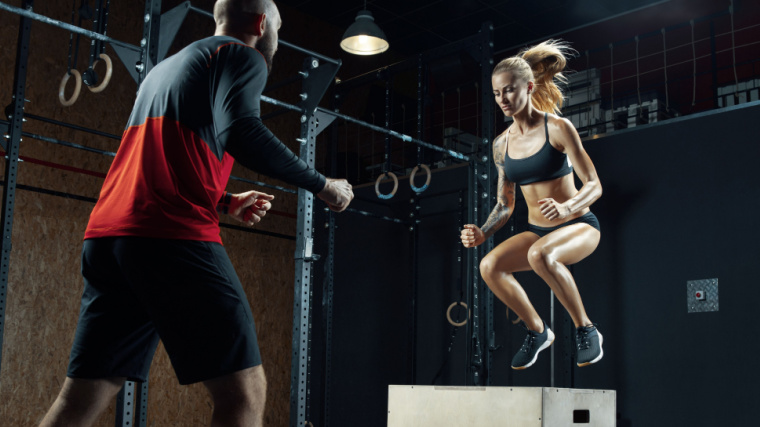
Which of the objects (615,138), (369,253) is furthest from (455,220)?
(615,138)

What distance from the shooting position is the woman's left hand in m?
3.67

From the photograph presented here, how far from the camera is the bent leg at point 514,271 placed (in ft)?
13.3

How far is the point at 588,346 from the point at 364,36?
3.51 m

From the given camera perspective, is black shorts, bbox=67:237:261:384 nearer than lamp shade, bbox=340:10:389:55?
Yes

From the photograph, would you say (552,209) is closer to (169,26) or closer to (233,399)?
(169,26)

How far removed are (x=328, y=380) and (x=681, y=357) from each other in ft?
8.73

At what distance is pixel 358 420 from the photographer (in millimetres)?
6781

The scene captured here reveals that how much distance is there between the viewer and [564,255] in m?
3.99

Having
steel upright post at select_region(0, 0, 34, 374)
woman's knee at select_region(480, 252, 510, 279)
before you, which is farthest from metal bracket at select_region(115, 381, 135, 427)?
woman's knee at select_region(480, 252, 510, 279)

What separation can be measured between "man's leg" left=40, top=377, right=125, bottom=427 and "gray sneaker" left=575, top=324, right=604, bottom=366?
298cm

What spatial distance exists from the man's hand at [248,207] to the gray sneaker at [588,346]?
2.56m

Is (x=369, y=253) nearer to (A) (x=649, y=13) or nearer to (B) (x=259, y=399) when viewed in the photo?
(A) (x=649, y=13)

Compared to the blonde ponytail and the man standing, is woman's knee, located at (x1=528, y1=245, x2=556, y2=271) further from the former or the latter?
the man standing

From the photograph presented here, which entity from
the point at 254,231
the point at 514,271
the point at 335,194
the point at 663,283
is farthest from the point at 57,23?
the point at 663,283
